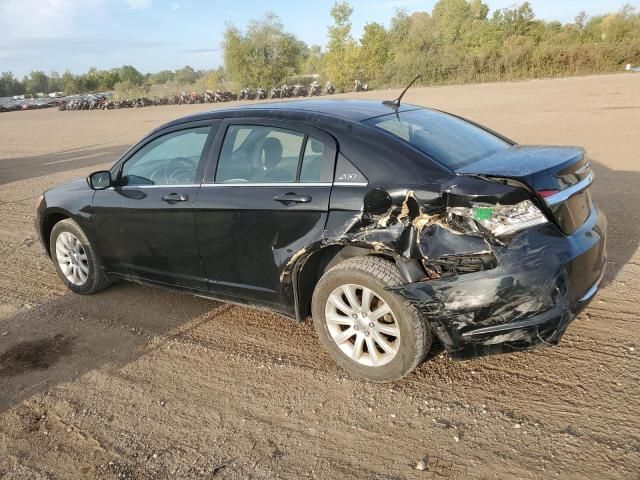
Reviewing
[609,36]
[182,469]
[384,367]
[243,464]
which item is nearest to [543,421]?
[384,367]

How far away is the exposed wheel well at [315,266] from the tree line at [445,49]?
146 feet

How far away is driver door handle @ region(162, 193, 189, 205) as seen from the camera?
4.04 meters

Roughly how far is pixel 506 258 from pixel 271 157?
5.74 feet

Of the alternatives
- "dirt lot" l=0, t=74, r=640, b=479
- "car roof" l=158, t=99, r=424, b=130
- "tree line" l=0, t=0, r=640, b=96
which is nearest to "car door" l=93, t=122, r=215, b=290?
"car roof" l=158, t=99, r=424, b=130

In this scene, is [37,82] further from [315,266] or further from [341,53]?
[315,266]

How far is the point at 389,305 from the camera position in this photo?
3158mm

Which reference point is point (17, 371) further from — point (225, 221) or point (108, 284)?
point (225, 221)

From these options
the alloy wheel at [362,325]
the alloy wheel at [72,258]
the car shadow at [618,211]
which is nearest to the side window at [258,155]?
the alloy wheel at [362,325]

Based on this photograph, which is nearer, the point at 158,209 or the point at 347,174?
the point at 347,174

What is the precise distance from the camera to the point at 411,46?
5422cm

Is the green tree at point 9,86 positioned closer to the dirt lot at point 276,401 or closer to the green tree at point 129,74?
the green tree at point 129,74

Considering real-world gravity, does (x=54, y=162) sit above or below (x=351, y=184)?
below

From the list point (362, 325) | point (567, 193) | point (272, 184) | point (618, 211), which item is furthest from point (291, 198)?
point (618, 211)

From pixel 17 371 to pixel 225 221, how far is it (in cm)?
191
